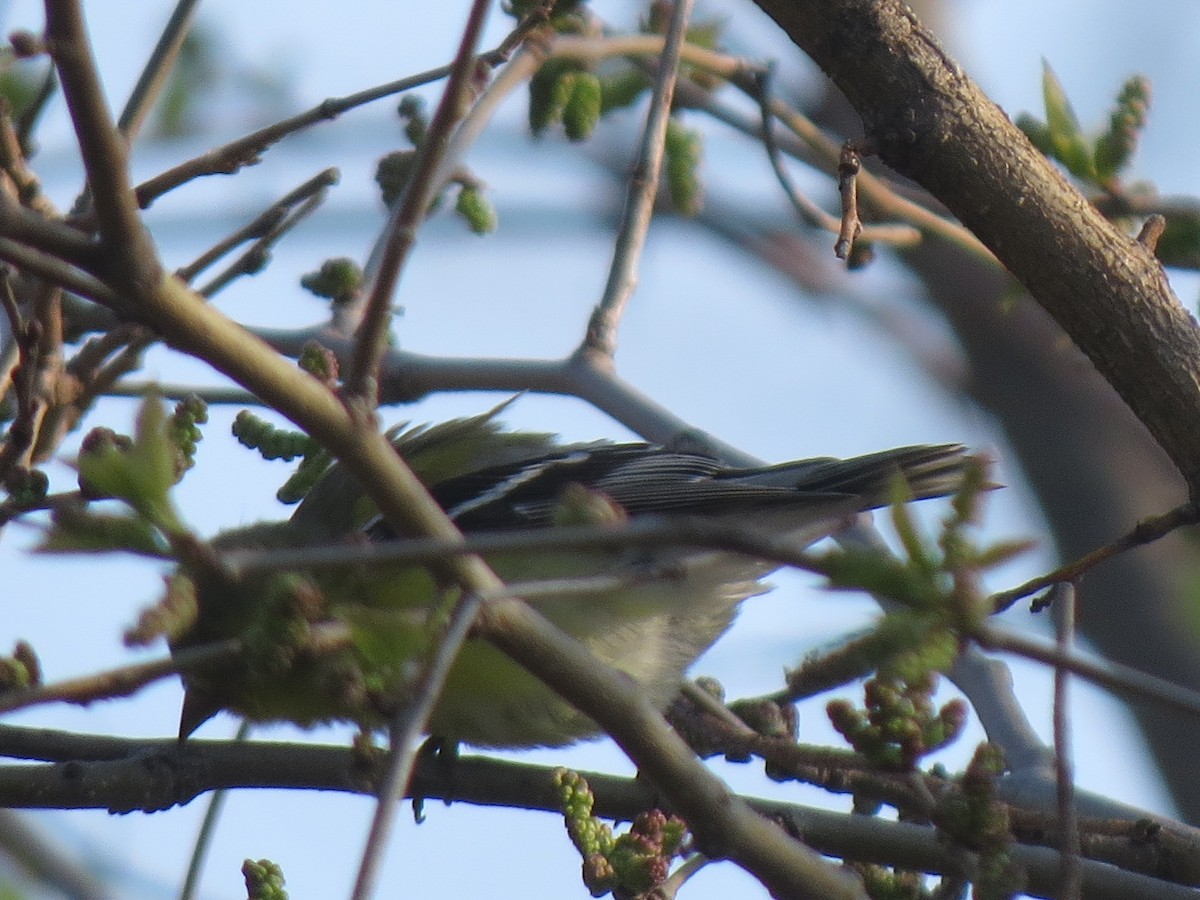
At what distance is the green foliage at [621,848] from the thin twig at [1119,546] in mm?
730

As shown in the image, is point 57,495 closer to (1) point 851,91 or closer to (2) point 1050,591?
(1) point 851,91

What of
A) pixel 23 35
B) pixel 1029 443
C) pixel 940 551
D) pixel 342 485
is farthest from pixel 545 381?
pixel 1029 443

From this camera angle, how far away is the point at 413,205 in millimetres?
1985

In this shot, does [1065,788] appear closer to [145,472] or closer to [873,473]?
[145,472]

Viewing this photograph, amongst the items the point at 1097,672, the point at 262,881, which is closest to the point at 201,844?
the point at 262,881

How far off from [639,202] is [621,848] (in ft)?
7.32

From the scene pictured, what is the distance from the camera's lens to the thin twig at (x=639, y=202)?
422 cm

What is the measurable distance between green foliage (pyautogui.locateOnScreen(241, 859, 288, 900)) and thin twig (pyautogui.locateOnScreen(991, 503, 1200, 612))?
1312mm

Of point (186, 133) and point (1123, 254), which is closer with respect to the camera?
point (1123, 254)

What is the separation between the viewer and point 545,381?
4.77 metres

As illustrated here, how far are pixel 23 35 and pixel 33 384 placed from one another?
0.61 metres

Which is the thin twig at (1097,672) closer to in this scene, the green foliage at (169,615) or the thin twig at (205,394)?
the green foliage at (169,615)

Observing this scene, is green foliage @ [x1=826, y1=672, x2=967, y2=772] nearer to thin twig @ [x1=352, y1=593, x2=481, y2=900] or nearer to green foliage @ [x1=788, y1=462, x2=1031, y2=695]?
green foliage @ [x1=788, y1=462, x2=1031, y2=695]

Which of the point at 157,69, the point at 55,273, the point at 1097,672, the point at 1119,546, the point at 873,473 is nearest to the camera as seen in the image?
the point at 1097,672
